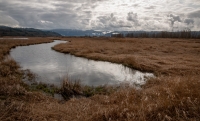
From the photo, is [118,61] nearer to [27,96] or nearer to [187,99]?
[27,96]

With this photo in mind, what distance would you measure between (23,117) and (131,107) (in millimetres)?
4238

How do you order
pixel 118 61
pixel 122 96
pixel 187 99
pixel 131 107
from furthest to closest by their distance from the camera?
pixel 118 61 < pixel 122 96 < pixel 131 107 < pixel 187 99

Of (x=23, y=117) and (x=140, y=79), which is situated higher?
(x=23, y=117)

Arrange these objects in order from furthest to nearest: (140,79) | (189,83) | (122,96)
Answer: (140,79), (122,96), (189,83)

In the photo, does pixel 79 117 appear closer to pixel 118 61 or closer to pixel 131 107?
Answer: pixel 131 107

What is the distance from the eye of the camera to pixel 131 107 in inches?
249

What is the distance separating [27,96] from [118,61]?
57.6 ft

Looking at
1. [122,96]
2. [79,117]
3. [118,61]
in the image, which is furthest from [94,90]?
[118,61]

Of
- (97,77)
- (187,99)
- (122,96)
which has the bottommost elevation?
(97,77)

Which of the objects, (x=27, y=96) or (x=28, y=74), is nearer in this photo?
(x=27, y=96)

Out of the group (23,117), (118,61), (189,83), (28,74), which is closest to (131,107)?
(189,83)

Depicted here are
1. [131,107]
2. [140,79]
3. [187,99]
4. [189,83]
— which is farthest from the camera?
[140,79]

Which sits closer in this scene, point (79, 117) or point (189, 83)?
point (79, 117)

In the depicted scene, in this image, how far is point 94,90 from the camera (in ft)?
41.1
